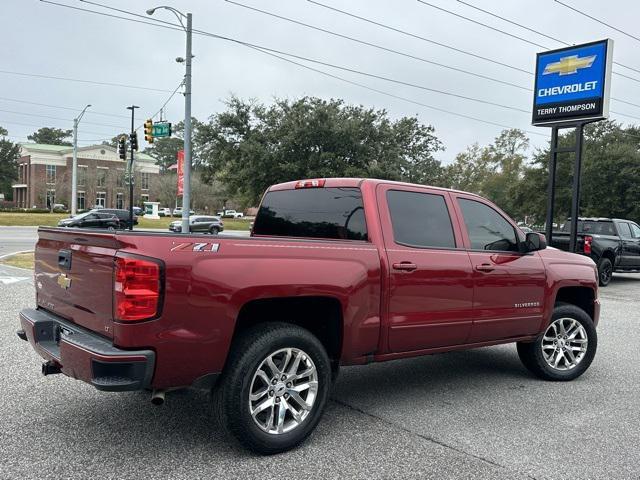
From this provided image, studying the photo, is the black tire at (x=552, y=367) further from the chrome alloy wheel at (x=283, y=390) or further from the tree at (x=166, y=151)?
the tree at (x=166, y=151)

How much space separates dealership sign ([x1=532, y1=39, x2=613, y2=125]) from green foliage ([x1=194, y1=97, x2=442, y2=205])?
20617 mm

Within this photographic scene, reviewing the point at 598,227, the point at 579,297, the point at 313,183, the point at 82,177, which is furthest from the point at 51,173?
the point at 579,297

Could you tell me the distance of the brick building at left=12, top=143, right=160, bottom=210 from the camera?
255 ft

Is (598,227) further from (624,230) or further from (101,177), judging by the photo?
(101,177)

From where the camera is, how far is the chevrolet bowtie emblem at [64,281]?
3.77 m

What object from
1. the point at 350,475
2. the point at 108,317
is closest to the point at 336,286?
the point at 350,475

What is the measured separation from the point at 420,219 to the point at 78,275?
8.71ft

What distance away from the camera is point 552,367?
18.3ft

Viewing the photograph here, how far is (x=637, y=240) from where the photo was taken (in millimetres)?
15906

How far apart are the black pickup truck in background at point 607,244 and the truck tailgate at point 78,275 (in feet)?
43.7

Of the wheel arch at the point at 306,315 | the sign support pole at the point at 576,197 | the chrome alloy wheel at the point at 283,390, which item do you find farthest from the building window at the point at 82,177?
the chrome alloy wheel at the point at 283,390

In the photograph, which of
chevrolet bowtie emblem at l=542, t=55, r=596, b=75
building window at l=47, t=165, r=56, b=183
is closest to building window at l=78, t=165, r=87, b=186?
building window at l=47, t=165, r=56, b=183

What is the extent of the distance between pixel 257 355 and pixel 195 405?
54.4 inches

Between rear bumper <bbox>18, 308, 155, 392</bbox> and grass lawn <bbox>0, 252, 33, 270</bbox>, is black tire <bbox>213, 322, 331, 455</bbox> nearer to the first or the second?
rear bumper <bbox>18, 308, 155, 392</bbox>
